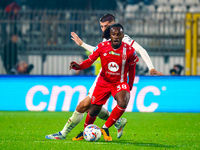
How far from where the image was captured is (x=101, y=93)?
21.4 ft

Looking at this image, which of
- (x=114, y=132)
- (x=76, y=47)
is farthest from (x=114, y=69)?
(x=76, y=47)

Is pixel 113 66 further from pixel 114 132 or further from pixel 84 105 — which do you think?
pixel 114 132

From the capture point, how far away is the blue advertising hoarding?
12.1m

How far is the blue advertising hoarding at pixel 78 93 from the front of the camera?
12.1 m

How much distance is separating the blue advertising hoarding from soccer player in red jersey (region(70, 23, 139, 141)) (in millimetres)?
5500

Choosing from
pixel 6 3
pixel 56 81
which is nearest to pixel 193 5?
pixel 6 3

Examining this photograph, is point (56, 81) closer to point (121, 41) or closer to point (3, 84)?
point (3, 84)

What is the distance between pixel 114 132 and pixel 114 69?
207 centimetres

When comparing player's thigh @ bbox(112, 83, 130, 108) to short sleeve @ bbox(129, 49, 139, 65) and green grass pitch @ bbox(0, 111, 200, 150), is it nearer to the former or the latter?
short sleeve @ bbox(129, 49, 139, 65)

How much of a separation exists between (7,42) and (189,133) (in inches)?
390

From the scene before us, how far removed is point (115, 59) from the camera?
6410mm

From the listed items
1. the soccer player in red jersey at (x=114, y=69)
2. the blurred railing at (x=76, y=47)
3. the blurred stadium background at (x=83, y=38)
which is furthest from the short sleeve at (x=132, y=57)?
the blurred railing at (x=76, y=47)

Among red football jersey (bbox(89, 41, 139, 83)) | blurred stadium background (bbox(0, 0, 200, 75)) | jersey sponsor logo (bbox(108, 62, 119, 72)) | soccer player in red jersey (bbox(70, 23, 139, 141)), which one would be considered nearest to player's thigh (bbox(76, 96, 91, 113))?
soccer player in red jersey (bbox(70, 23, 139, 141))

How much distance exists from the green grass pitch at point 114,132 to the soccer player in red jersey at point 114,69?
1.88 ft
